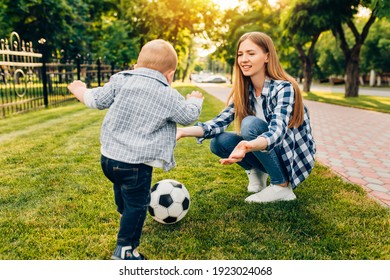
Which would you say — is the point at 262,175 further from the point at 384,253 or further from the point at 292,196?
the point at 384,253

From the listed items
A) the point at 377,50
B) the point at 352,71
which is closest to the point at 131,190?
the point at 352,71

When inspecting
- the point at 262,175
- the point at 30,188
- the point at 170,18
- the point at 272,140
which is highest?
the point at 170,18

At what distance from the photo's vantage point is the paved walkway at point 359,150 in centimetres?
450

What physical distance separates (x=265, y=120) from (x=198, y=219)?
3.86ft

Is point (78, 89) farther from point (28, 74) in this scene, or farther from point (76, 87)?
point (28, 74)

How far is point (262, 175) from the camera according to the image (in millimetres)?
3875

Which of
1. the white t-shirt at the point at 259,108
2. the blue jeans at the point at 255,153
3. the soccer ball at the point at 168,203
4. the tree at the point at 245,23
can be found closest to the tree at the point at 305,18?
the tree at the point at 245,23

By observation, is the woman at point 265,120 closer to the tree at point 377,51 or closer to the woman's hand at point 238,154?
the woman's hand at point 238,154

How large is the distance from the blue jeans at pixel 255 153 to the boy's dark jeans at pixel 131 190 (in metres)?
1.27

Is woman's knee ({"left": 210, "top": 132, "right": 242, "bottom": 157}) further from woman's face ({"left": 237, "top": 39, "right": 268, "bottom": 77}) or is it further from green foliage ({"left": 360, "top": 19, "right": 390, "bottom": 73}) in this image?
green foliage ({"left": 360, "top": 19, "right": 390, "bottom": 73})

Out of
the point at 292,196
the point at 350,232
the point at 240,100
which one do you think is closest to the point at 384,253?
the point at 350,232

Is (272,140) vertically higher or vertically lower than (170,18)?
lower
